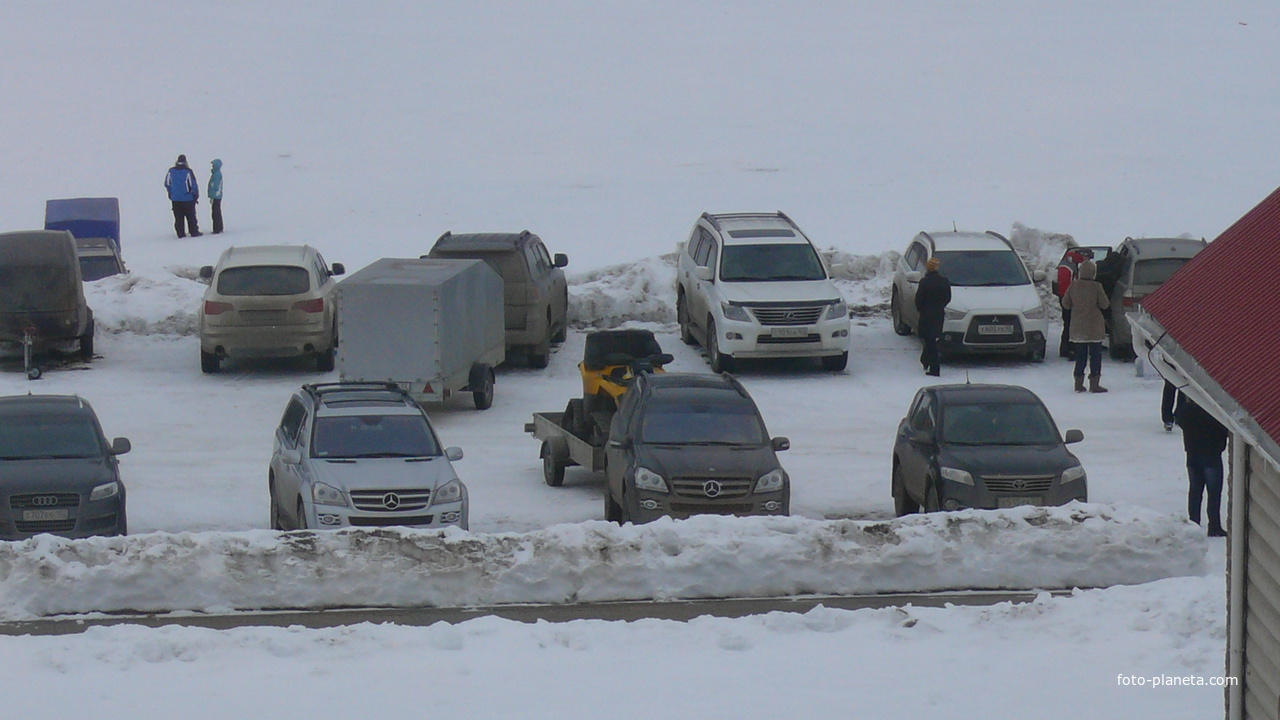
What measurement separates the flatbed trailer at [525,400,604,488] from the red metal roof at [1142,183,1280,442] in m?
9.63

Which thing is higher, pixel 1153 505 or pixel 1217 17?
pixel 1217 17

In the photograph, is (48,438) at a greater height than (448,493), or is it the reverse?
(48,438)

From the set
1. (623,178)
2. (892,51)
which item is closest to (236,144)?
(623,178)

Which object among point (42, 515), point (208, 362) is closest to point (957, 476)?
point (42, 515)

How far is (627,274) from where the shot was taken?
30.9 meters

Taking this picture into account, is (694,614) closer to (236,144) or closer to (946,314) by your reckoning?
(946,314)

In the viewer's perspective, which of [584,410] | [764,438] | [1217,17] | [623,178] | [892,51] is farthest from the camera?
[1217,17]

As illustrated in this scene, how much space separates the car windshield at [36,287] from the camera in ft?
Result: 82.2

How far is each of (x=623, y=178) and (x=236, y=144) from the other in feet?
39.5

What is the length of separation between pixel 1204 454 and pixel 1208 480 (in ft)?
0.98

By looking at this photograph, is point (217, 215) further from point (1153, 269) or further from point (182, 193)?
point (1153, 269)

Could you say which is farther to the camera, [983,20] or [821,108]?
[983,20]

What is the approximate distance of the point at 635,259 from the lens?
34562 mm

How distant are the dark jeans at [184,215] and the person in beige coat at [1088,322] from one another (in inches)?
786
